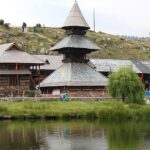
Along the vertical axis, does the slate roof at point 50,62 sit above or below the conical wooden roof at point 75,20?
below

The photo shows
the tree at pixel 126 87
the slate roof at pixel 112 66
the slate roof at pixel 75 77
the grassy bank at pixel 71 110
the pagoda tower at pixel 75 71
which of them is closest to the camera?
the grassy bank at pixel 71 110

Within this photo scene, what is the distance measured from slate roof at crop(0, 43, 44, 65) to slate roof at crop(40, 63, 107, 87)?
4.29 meters

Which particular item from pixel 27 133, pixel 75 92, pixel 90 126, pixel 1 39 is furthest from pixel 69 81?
pixel 1 39

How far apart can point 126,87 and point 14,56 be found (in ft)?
74.9

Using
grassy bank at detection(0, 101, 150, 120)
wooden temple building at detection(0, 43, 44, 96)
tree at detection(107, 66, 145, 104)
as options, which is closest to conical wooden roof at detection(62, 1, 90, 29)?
wooden temple building at detection(0, 43, 44, 96)

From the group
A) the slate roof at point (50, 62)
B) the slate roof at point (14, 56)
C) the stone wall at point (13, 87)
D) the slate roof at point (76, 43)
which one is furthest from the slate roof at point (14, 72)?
the slate roof at point (50, 62)

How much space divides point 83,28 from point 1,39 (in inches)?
2643

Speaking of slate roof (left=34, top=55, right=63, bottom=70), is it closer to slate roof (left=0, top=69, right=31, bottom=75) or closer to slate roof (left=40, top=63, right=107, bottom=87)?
slate roof (left=0, top=69, right=31, bottom=75)

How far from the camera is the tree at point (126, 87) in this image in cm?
8231

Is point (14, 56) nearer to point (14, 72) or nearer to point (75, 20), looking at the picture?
point (14, 72)

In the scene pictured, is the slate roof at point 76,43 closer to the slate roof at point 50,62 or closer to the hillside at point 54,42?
the slate roof at point 50,62

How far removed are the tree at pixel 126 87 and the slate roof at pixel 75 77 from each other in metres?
7.70

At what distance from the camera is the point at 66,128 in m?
63.2

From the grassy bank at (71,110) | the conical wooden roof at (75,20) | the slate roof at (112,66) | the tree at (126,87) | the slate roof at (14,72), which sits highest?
the conical wooden roof at (75,20)
